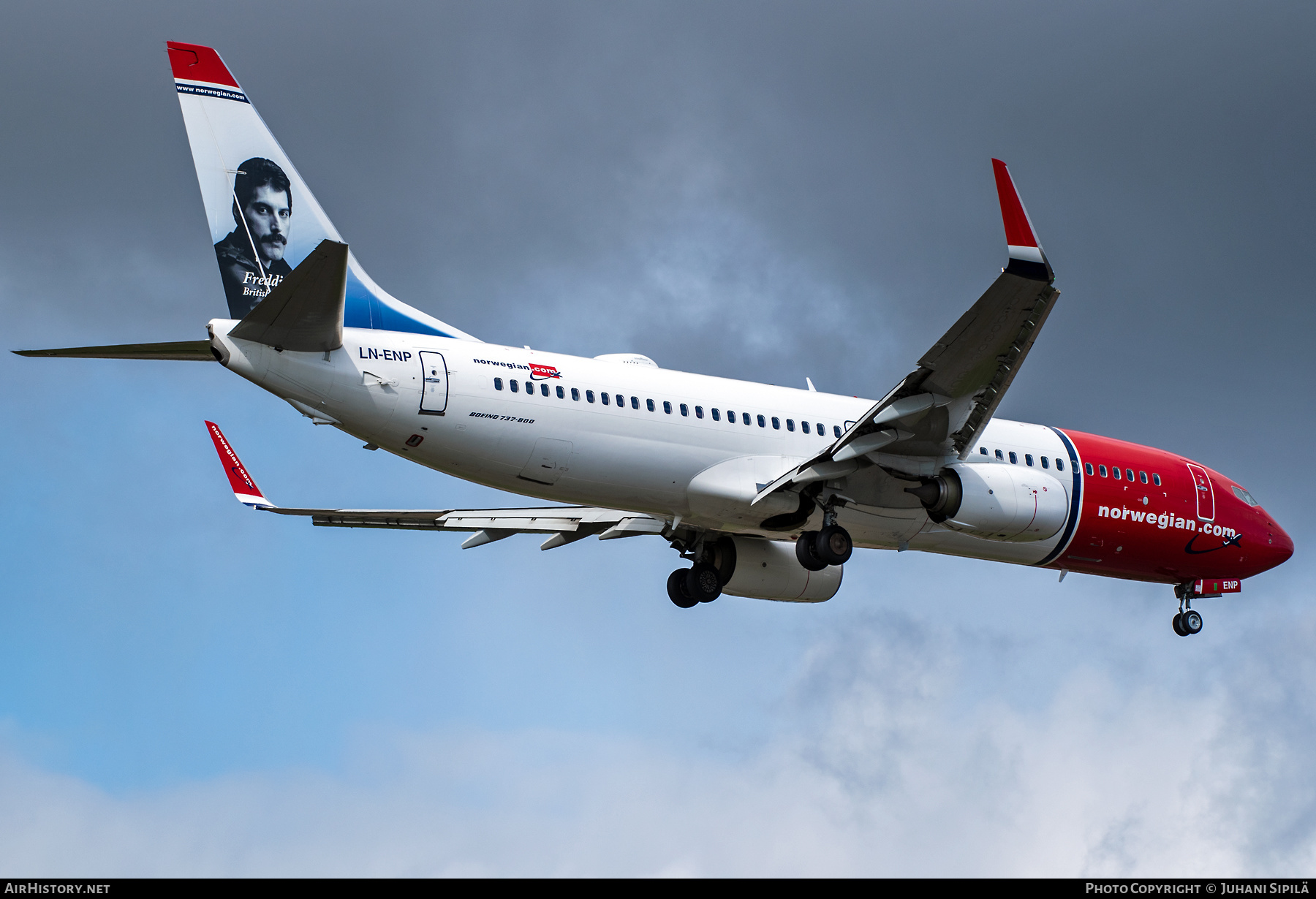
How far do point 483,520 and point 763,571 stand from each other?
241 inches

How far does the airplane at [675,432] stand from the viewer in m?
22.9

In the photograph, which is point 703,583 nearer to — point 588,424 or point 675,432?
point 675,432

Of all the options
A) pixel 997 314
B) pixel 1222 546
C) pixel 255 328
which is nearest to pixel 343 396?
pixel 255 328

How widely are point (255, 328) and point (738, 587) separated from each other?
1282 centimetres

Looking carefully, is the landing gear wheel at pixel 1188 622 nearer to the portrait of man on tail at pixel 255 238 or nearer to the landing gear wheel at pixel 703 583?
the landing gear wheel at pixel 703 583

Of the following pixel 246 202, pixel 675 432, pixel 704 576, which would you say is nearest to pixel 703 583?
pixel 704 576

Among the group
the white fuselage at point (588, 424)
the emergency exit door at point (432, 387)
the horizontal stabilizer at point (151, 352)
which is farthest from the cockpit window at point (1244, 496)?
the horizontal stabilizer at point (151, 352)

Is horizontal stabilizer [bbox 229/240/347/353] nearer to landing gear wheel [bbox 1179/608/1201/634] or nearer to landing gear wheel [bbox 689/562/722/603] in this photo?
landing gear wheel [bbox 689/562/722/603]

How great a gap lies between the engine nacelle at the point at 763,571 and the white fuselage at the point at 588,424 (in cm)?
251

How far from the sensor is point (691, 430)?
1021 inches

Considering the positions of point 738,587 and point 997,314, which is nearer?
point 997,314

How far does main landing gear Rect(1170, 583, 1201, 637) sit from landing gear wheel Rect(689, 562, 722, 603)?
1033cm
